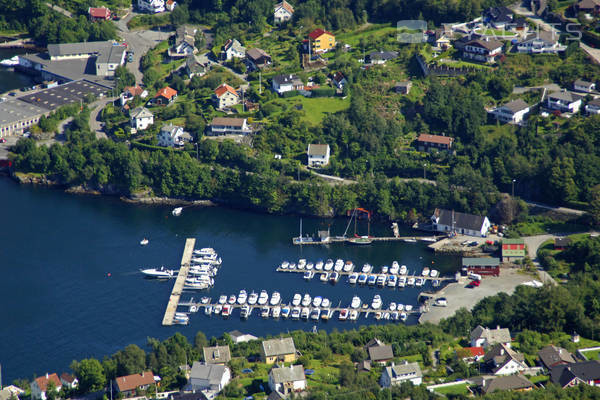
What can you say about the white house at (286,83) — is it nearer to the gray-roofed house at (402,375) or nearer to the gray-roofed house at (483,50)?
the gray-roofed house at (483,50)

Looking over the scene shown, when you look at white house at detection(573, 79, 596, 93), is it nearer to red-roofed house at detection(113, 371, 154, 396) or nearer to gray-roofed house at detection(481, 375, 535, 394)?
gray-roofed house at detection(481, 375, 535, 394)

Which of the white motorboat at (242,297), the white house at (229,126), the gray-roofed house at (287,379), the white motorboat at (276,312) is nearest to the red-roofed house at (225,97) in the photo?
the white house at (229,126)

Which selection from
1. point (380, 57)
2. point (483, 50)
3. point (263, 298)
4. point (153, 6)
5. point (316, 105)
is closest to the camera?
Result: point (263, 298)

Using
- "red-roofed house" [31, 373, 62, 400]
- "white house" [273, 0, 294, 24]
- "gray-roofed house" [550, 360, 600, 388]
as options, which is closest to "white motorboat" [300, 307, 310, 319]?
"red-roofed house" [31, 373, 62, 400]

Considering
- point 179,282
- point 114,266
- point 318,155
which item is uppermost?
point 318,155

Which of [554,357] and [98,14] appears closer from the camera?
[554,357]

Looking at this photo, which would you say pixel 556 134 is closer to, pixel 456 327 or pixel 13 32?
pixel 456 327

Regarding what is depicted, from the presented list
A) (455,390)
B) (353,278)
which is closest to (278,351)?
(455,390)

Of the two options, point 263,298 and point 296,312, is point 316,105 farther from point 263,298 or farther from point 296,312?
point 296,312

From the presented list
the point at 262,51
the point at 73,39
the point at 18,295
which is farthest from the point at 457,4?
the point at 18,295
